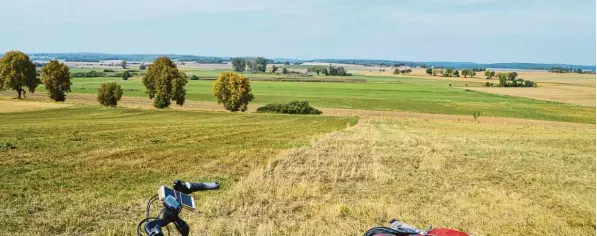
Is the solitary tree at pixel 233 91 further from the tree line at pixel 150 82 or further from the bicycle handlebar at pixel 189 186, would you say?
the bicycle handlebar at pixel 189 186

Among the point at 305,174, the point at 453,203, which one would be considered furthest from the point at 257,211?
the point at 305,174

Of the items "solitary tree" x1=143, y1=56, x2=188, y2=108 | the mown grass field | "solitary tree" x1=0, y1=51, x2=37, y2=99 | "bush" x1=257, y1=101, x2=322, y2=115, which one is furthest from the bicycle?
"solitary tree" x1=0, y1=51, x2=37, y2=99

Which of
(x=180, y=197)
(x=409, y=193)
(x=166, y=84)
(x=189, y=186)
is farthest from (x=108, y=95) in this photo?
(x=180, y=197)

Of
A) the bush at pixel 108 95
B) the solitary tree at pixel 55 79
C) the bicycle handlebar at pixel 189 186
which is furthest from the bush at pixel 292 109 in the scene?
the bicycle handlebar at pixel 189 186

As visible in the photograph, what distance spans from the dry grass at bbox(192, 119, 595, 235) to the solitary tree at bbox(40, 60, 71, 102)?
64342 millimetres

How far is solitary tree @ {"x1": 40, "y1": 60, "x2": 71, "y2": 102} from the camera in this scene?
80.4 meters

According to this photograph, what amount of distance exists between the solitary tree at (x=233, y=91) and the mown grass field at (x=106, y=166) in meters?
39.0

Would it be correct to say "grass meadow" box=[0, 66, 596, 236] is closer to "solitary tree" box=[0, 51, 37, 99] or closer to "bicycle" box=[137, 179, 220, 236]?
"bicycle" box=[137, 179, 220, 236]

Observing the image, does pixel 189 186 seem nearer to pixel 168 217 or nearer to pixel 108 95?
pixel 168 217

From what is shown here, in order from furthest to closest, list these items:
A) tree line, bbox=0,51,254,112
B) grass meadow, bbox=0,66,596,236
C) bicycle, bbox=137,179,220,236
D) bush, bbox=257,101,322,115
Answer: tree line, bbox=0,51,254,112, bush, bbox=257,101,322,115, grass meadow, bbox=0,66,596,236, bicycle, bbox=137,179,220,236

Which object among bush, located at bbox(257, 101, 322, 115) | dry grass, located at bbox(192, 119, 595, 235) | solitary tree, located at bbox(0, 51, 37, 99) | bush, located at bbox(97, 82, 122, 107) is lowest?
bush, located at bbox(257, 101, 322, 115)

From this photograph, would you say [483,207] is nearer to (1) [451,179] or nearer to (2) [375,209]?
(2) [375,209]

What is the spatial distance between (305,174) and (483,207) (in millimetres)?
8519

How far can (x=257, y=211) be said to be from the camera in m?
13.3
